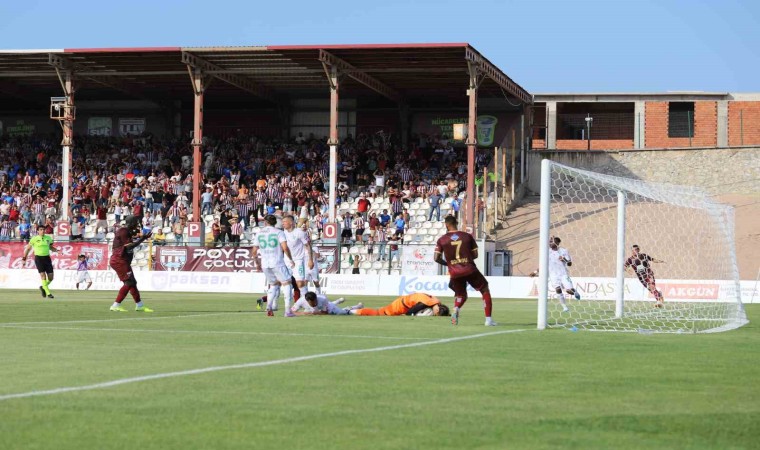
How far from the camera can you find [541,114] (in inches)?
2319

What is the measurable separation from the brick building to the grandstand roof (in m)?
2.75

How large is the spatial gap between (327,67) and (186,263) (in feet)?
33.1

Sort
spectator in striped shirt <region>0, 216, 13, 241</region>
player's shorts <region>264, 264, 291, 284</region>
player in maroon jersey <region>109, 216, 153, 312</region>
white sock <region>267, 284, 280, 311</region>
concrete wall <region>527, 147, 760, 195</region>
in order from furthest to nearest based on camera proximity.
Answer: concrete wall <region>527, 147, 760, 195</region> < spectator in striped shirt <region>0, 216, 13, 241</region> < player in maroon jersey <region>109, 216, 153, 312</region> < white sock <region>267, 284, 280, 311</region> < player's shorts <region>264, 264, 291, 284</region>

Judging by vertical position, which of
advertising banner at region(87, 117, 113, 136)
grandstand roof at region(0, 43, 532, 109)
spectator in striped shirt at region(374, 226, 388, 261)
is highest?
grandstand roof at region(0, 43, 532, 109)

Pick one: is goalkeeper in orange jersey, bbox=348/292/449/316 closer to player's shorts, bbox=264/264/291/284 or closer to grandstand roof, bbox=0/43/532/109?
player's shorts, bbox=264/264/291/284

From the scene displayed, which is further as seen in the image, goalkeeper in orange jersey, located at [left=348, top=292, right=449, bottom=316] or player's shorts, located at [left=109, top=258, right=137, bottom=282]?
player's shorts, located at [left=109, top=258, right=137, bottom=282]

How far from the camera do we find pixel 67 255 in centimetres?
4531

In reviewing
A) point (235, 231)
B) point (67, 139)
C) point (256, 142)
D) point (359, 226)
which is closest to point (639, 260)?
point (359, 226)

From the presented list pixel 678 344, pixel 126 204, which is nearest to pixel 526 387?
pixel 678 344

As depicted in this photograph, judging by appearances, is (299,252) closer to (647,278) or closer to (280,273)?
(280,273)

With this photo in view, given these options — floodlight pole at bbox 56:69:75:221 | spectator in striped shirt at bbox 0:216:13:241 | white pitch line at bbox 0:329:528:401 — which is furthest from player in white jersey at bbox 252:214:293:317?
spectator in striped shirt at bbox 0:216:13:241

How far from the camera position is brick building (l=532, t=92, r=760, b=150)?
187 ft

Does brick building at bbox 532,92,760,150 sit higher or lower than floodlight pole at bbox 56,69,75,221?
higher

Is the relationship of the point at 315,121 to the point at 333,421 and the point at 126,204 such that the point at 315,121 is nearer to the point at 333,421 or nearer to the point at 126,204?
the point at 126,204
